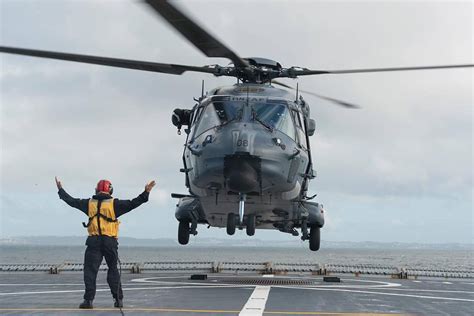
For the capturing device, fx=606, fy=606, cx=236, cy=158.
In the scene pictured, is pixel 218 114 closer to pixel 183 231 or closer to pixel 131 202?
pixel 183 231

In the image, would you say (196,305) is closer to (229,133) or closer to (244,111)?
(229,133)

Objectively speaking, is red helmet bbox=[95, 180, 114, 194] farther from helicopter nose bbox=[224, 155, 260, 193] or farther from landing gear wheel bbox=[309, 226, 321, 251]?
landing gear wheel bbox=[309, 226, 321, 251]

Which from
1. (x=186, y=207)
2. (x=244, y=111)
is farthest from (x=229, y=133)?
(x=186, y=207)

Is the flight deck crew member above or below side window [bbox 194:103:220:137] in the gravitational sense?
below

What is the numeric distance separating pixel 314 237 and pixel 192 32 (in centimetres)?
1160

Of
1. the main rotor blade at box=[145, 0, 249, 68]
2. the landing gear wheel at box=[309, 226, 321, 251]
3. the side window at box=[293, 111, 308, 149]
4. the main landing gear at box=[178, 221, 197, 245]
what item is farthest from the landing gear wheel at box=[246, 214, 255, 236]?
the main rotor blade at box=[145, 0, 249, 68]

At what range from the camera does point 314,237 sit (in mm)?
19672

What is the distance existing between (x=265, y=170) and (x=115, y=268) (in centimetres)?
530

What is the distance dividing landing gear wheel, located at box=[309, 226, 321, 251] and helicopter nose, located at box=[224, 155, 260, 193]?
6.05 metres

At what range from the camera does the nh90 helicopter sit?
14.2 m

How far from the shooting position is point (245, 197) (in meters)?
15.2

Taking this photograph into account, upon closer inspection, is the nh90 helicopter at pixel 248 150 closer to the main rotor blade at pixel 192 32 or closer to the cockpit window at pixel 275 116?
the cockpit window at pixel 275 116

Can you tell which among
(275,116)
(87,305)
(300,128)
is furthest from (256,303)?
(300,128)

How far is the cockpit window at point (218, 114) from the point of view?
1537 centimetres
